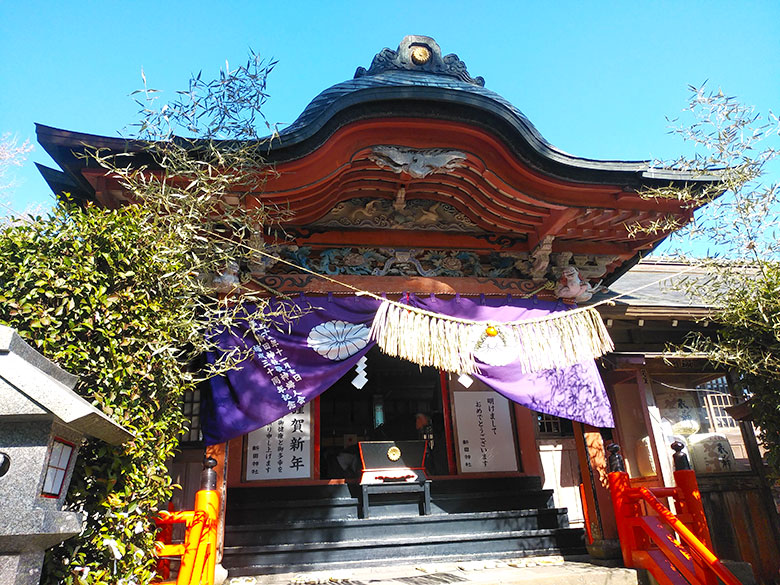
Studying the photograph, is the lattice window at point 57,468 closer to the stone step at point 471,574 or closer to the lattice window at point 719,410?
the stone step at point 471,574

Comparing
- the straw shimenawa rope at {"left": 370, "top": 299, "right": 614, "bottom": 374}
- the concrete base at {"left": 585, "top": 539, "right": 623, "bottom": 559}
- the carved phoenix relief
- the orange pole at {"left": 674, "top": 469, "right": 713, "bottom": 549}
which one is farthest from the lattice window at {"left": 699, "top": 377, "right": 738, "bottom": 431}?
the carved phoenix relief

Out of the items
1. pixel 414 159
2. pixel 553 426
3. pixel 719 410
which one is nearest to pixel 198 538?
pixel 414 159

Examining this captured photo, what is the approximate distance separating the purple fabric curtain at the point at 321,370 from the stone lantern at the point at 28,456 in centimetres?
258

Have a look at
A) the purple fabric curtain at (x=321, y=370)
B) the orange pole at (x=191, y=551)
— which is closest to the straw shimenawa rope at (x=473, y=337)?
the purple fabric curtain at (x=321, y=370)

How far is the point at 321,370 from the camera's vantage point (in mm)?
5301

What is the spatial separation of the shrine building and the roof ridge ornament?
28mm

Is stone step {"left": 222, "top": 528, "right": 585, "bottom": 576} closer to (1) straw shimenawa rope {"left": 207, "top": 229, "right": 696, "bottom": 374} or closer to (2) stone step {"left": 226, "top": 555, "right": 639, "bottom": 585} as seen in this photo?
(2) stone step {"left": 226, "top": 555, "right": 639, "bottom": 585}

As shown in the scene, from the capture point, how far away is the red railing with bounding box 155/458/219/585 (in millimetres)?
4012

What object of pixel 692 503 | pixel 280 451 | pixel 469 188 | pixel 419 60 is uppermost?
pixel 419 60

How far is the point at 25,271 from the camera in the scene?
2.81 meters

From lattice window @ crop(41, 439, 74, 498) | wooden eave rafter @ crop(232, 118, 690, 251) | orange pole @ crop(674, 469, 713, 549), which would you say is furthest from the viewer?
wooden eave rafter @ crop(232, 118, 690, 251)

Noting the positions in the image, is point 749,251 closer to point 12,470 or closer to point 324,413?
point 12,470

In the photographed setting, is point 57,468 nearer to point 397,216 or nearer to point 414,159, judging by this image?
point 414,159

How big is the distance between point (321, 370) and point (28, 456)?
3.19 meters
